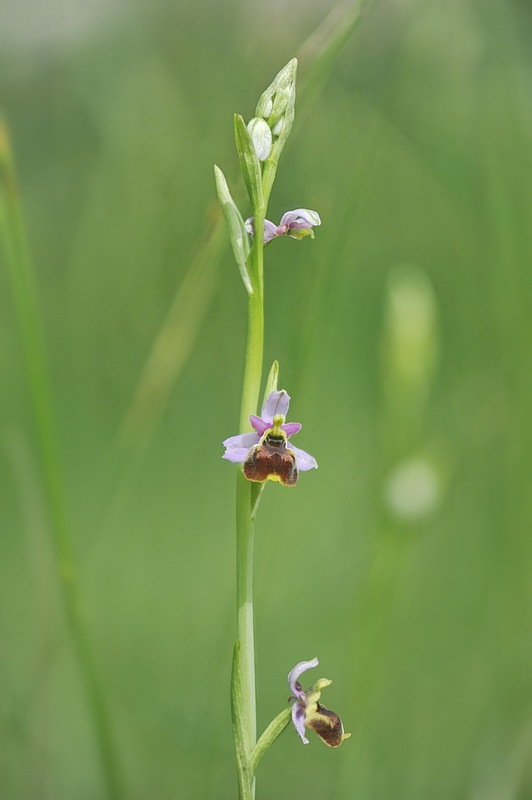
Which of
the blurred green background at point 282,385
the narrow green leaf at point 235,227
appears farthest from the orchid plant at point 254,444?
the blurred green background at point 282,385

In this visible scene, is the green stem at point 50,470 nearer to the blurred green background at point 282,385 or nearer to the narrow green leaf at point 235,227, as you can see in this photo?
the blurred green background at point 282,385

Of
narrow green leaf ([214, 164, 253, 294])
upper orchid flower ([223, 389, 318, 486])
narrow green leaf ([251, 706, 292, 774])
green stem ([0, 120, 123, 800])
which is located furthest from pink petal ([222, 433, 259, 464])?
green stem ([0, 120, 123, 800])

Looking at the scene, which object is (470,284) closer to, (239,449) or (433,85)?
(433,85)

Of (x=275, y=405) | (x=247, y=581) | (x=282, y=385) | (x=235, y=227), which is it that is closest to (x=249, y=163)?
(x=235, y=227)

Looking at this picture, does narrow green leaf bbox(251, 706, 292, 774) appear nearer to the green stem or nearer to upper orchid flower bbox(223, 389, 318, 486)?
upper orchid flower bbox(223, 389, 318, 486)

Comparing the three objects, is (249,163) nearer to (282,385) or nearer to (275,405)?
(275,405)

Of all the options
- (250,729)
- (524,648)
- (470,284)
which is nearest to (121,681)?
(524,648)

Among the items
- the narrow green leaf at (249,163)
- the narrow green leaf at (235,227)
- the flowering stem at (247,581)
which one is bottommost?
the flowering stem at (247,581)

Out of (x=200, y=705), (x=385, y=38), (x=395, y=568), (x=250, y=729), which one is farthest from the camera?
(x=385, y=38)
